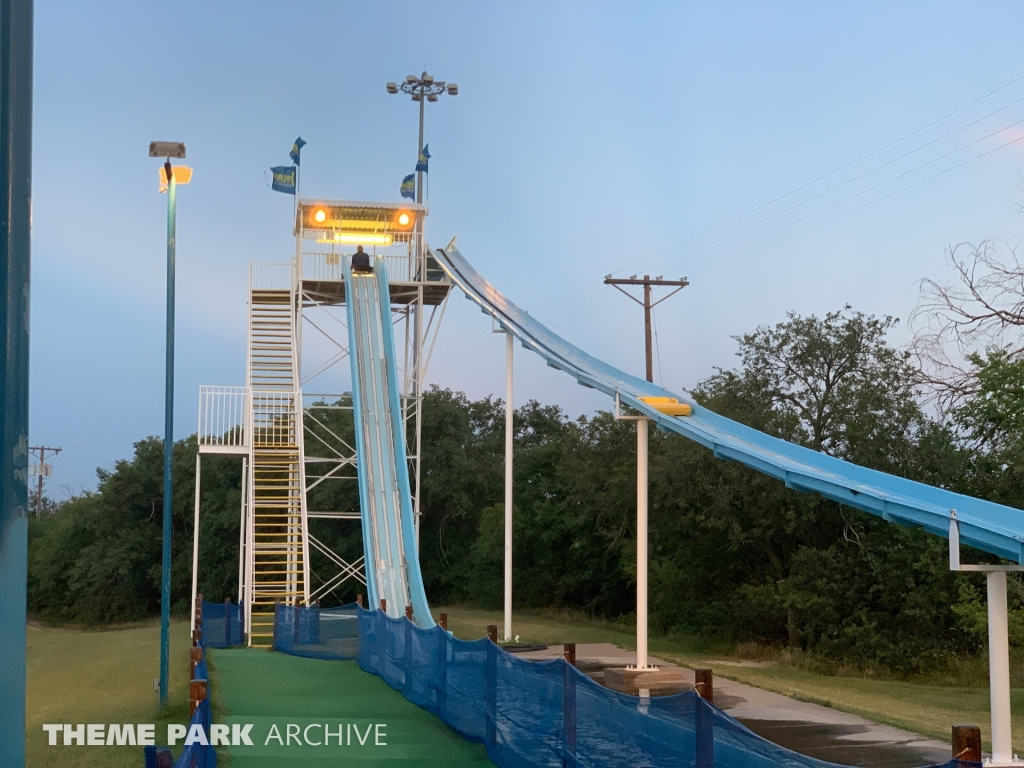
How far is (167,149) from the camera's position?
49.3ft

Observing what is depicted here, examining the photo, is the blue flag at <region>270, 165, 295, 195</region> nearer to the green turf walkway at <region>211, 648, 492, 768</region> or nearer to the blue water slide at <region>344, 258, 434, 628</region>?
the blue water slide at <region>344, 258, 434, 628</region>

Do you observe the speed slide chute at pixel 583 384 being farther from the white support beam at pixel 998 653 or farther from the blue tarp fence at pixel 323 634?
the blue tarp fence at pixel 323 634

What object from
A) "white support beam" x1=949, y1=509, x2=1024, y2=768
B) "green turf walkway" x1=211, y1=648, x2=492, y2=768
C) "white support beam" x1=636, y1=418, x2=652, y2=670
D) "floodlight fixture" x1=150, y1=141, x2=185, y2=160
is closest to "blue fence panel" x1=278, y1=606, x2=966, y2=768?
"green turf walkway" x1=211, y1=648, x2=492, y2=768

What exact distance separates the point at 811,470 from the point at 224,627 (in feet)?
50.2

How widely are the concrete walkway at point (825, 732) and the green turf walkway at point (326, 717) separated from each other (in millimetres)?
3294

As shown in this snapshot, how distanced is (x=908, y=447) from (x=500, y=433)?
2658 cm

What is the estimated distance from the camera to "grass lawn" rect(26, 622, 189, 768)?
11523 mm

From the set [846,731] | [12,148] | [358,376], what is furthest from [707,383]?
[12,148]

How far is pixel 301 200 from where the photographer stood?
87.7 ft

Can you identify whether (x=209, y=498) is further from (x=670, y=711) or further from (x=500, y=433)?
(x=670, y=711)

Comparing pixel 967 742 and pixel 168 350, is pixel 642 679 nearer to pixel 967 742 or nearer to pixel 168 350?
pixel 168 350

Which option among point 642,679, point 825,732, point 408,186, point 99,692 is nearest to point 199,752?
point 825,732

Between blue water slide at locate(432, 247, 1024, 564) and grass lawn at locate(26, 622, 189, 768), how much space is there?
6864 millimetres

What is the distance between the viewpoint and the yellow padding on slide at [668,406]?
15.0m
